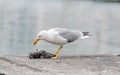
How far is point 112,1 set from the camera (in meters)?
194

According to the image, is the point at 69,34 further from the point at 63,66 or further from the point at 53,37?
the point at 63,66

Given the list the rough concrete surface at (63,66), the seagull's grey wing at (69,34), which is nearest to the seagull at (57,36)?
the seagull's grey wing at (69,34)

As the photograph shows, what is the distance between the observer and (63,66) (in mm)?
12914

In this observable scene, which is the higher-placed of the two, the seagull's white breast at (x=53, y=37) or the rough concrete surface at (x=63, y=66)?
the seagull's white breast at (x=53, y=37)

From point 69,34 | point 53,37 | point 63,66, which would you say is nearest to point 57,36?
point 53,37

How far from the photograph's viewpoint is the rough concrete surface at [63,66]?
11883 millimetres

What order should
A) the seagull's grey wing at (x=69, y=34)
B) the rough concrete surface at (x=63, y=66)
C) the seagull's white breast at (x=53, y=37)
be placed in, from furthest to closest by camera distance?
the seagull's grey wing at (x=69, y=34), the seagull's white breast at (x=53, y=37), the rough concrete surface at (x=63, y=66)

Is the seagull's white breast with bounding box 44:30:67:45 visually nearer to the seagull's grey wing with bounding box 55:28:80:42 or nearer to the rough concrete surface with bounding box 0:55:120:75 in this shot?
the seagull's grey wing with bounding box 55:28:80:42

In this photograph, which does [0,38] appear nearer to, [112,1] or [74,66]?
[74,66]

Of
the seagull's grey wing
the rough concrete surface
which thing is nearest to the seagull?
the seagull's grey wing

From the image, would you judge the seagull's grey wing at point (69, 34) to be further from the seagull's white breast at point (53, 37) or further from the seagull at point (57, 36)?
the seagull's white breast at point (53, 37)

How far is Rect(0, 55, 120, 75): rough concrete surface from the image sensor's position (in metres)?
11.9

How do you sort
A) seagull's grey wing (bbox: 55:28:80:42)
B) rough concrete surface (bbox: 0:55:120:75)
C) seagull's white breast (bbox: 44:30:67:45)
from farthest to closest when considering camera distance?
seagull's grey wing (bbox: 55:28:80:42)
seagull's white breast (bbox: 44:30:67:45)
rough concrete surface (bbox: 0:55:120:75)

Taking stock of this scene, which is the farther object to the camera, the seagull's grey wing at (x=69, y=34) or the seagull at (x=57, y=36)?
the seagull's grey wing at (x=69, y=34)
